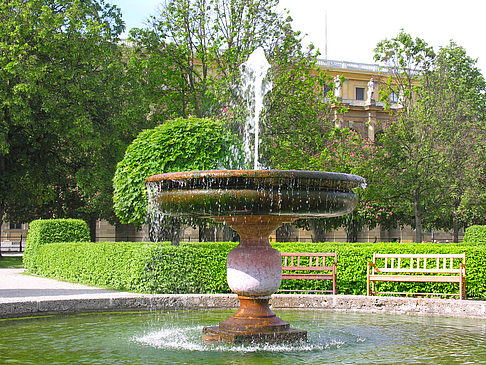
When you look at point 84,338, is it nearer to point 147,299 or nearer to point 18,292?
point 147,299

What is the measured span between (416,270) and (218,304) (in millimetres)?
3608

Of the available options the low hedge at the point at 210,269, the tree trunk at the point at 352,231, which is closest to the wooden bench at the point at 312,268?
the low hedge at the point at 210,269

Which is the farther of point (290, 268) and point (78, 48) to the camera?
point (78, 48)

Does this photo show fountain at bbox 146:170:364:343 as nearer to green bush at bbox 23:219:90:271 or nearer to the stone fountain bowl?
the stone fountain bowl

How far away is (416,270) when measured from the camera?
1082 centimetres

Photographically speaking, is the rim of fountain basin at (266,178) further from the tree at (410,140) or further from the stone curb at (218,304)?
the tree at (410,140)

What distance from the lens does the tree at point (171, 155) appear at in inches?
642

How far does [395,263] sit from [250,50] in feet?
50.8

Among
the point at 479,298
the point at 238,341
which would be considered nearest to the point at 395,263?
the point at 479,298

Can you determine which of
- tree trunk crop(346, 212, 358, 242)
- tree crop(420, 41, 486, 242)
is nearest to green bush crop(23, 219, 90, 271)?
tree crop(420, 41, 486, 242)

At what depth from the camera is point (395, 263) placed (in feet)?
39.9

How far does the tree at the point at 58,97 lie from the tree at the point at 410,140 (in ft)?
36.5

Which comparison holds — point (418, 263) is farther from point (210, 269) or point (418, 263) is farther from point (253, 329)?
point (253, 329)

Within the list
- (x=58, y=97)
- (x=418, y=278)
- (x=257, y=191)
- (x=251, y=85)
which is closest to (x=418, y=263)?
(x=418, y=278)
